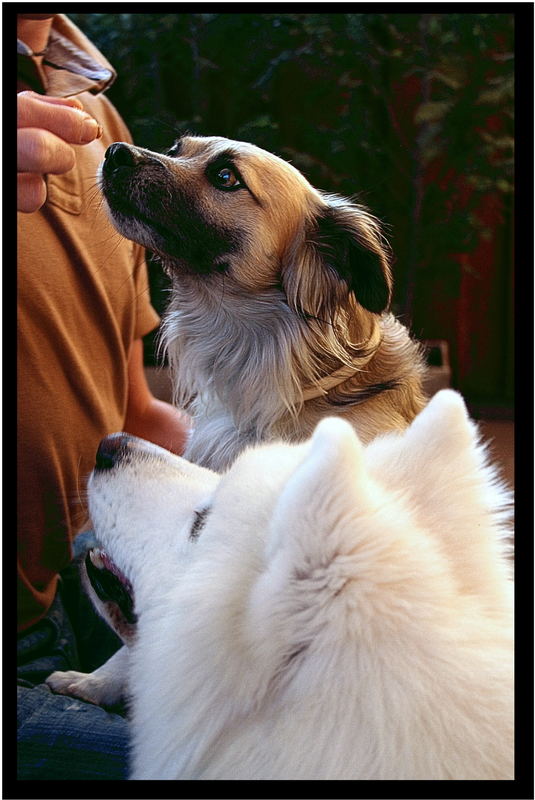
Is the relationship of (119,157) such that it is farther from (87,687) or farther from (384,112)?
(87,687)

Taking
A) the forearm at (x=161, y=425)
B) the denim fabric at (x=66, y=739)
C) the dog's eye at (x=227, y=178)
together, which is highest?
the dog's eye at (x=227, y=178)

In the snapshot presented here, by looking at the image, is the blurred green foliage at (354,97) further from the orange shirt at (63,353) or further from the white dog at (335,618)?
the white dog at (335,618)

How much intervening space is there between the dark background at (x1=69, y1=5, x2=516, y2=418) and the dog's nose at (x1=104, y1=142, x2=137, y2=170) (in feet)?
0.25

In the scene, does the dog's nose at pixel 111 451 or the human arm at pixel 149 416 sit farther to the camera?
the human arm at pixel 149 416

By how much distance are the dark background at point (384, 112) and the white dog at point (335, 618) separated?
0.50ft

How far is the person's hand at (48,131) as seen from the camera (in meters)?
0.53

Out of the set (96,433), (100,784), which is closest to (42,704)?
(100,784)

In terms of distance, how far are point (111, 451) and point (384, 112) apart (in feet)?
1.28

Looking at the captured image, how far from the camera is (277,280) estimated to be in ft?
1.83

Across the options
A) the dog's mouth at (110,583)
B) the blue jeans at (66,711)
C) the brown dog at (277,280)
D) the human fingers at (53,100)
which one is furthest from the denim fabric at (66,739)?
the human fingers at (53,100)

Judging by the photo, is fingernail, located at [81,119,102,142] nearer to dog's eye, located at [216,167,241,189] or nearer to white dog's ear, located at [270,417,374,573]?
dog's eye, located at [216,167,241,189]

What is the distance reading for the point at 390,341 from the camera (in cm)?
58

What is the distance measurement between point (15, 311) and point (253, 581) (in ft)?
1.05

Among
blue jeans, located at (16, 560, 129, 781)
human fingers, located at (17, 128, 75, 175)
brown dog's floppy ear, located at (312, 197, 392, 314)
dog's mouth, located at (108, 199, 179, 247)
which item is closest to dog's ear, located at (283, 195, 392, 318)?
brown dog's floppy ear, located at (312, 197, 392, 314)
